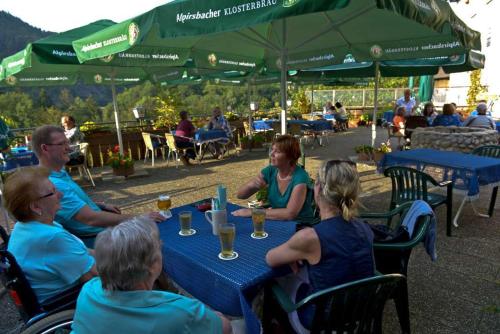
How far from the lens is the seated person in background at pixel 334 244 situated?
1.56 metres

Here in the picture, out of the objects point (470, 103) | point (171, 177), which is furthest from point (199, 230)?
point (470, 103)

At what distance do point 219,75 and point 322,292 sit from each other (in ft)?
32.0

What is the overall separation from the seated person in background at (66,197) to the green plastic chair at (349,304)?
4.09 ft

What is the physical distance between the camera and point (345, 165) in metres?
1.71

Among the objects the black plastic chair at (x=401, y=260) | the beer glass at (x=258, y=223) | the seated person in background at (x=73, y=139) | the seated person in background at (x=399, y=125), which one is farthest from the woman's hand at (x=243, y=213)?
the seated person in background at (x=399, y=125)

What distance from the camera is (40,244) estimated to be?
1.61 meters

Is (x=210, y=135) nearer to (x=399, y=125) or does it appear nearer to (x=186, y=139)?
(x=186, y=139)

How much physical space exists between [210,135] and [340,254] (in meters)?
7.13

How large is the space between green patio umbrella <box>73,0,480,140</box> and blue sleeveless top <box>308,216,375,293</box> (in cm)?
144

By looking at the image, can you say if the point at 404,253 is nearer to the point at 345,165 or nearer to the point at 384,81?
the point at 345,165

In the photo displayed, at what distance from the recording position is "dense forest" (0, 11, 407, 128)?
30625mm

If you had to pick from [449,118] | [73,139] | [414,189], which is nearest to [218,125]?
[73,139]

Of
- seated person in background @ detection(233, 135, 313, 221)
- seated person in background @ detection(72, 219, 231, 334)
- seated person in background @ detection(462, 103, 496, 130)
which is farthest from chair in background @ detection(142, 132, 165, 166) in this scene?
seated person in background @ detection(72, 219, 231, 334)

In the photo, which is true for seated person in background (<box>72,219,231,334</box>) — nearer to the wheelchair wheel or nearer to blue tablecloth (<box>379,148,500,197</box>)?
the wheelchair wheel
